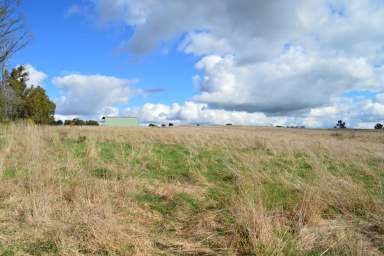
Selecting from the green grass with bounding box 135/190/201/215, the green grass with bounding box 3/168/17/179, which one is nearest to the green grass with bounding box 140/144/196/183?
the green grass with bounding box 135/190/201/215

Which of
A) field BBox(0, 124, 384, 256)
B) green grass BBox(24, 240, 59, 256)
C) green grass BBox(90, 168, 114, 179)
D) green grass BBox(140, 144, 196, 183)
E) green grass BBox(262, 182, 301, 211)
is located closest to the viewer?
green grass BBox(24, 240, 59, 256)

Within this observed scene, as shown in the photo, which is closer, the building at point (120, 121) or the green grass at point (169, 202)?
the green grass at point (169, 202)

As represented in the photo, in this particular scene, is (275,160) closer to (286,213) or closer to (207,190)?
(207,190)

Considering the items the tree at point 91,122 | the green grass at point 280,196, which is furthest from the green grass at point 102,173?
the tree at point 91,122

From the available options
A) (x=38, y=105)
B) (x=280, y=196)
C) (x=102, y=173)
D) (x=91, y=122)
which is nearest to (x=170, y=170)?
(x=102, y=173)

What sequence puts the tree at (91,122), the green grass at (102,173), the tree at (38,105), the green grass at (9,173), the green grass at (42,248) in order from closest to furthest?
the green grass at (42,248), the green grass at (9,173), the green grass at (102,173), the tree at (38,105), the tree at (91,122)

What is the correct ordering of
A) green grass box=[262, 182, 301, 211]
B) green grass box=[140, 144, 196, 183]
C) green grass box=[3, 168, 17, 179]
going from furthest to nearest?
green grass box=[140, 144, 196, 183] < green grass box=[3, 168, 17, 179] < green grass box=[262, 182, 301, 211]

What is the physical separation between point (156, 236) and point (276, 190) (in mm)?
2704

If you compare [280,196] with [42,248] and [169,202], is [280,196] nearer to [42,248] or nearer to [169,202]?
[169,202]

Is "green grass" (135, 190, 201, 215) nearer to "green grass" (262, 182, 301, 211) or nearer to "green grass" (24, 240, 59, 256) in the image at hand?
"green grass" (262, 182, 301, 211)

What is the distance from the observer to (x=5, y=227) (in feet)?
12.5

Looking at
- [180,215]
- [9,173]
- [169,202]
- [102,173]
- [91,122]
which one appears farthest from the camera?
[91,122]

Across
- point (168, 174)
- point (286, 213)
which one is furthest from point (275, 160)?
point (286, 213)

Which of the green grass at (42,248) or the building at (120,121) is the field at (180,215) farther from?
the building at (120,121)
